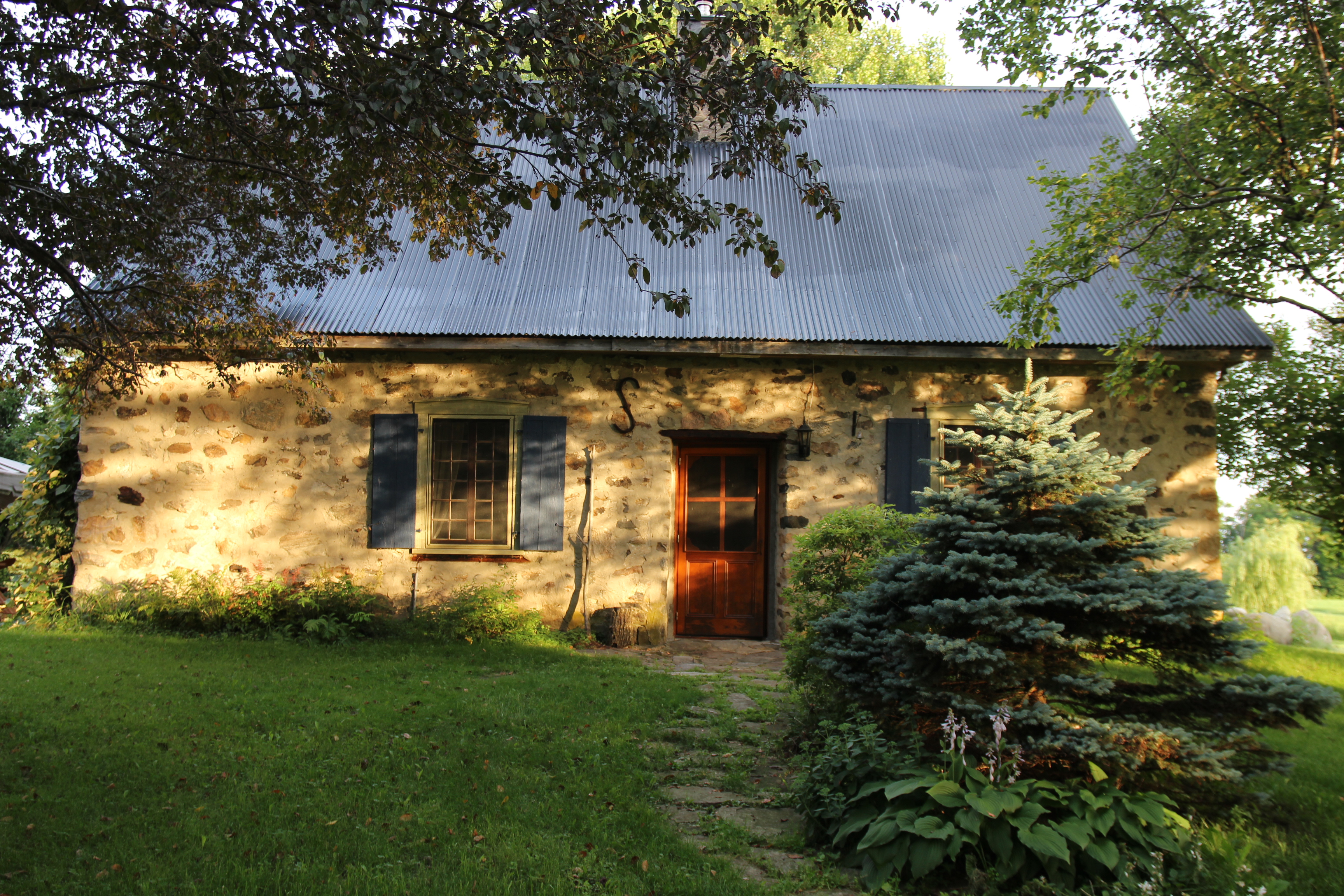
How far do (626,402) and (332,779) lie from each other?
15.2ft

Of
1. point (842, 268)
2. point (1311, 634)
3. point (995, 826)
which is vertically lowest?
point (1311, 634)

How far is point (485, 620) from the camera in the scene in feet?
25.2

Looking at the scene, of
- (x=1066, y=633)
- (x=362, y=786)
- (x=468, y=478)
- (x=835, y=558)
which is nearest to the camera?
(x=1066, y=633)

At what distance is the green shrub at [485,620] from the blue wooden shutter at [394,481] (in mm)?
721

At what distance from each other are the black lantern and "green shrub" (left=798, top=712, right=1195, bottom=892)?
4.57m

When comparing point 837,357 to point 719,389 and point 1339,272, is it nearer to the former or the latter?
Answer: point 719,389

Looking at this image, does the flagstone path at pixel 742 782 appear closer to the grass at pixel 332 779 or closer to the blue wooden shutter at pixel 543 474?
the grass at pixel 332 779

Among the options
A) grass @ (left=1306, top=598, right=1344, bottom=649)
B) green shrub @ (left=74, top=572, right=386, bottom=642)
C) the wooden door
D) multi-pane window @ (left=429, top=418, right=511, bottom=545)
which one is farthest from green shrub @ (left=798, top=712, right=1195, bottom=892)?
grass @ (left=1306, top=598, right=1344, bottom=649)

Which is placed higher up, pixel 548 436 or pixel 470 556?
pixel 548 436

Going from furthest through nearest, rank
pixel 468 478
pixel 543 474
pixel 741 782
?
pixel 468 478 → pixel 543 474 → pixel 741 782

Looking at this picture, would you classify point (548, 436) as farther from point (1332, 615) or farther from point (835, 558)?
point (1332, 615)

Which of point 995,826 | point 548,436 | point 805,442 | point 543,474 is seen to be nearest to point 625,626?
point 543,474

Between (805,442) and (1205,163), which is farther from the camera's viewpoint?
(805,442)

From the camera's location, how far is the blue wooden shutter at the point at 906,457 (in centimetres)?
788
